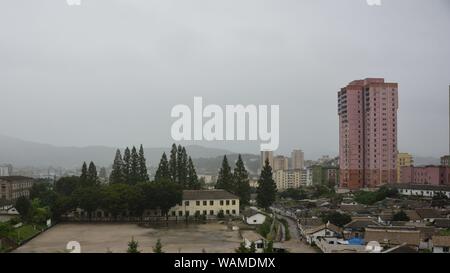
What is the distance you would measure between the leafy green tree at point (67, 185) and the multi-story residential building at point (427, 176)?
633 centimetres

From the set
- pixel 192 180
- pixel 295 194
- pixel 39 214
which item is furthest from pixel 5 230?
pixel 295 194

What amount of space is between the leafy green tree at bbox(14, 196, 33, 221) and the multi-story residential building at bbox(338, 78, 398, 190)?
15.5 feet

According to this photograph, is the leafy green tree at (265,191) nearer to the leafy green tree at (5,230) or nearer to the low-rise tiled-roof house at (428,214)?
the low-rise tiled-roof house at (428,214)

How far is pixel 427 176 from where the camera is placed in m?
9.13

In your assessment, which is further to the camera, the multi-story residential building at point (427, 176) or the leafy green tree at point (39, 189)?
the multi-story residential building at point (427, 176)

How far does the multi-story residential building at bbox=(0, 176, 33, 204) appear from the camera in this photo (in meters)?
5.99

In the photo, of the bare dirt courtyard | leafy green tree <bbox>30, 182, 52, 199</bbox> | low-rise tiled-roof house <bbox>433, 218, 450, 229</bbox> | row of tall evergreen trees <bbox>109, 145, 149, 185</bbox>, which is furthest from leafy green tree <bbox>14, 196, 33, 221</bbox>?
low-rise tiled-roof house <bbox>433, 218, 450, 229</bbox>

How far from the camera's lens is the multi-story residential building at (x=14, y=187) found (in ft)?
19.7

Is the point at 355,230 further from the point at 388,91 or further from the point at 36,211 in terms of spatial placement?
the point at 36,211

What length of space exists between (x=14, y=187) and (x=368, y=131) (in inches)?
213

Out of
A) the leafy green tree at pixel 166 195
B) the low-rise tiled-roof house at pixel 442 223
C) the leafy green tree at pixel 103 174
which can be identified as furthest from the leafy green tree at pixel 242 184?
the low-rise tiled-roof house at pixel 442 223

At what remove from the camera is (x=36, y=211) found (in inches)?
253
